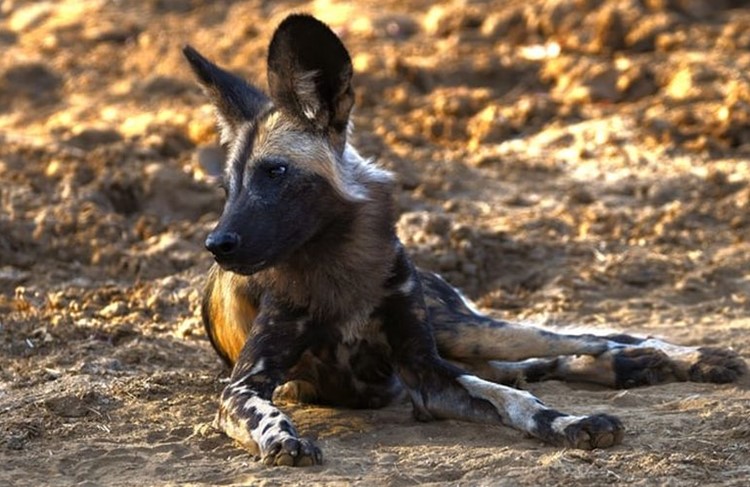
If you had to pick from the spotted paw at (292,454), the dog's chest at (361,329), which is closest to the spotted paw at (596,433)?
the spotted paw at (292,454)

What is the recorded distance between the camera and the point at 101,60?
11039 mm

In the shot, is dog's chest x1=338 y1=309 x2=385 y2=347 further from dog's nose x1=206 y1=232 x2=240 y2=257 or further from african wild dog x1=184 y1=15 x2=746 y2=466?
dog's nose x1=206 y1=232 x2=240 y2=257

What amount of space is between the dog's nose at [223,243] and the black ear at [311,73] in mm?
570

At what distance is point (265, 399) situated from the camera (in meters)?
4.54

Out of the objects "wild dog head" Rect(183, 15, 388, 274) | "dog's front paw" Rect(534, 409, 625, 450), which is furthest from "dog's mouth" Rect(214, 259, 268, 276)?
"dog's front paw" Rect(534, 409, 625, 450)

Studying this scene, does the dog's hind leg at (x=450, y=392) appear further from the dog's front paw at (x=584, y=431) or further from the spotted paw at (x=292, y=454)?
the spotted paw at (x=292, y=454)

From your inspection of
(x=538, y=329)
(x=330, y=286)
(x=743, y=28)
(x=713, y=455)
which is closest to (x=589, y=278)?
(x=538, y=329)

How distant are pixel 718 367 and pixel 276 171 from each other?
62.3 inches

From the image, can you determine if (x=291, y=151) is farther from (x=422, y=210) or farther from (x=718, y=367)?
(x=422, y=210)

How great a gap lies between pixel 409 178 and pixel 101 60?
3.82 metres

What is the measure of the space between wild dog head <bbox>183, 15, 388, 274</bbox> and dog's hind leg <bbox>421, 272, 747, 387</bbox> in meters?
0.70

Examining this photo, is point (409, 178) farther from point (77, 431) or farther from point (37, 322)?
point (77, 431)

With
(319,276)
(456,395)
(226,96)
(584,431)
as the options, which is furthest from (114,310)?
(584,431)

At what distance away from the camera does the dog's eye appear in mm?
4684
